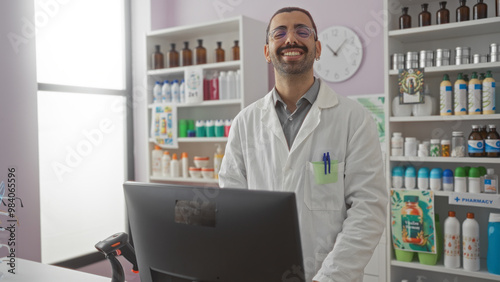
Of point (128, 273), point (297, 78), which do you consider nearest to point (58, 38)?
point (128, 273)

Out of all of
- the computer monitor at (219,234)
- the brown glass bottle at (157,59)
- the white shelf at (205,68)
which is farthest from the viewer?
the brown glass bottle at (157,59)

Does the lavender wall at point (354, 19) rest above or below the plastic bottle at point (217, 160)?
above

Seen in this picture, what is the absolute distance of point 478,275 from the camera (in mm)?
2479

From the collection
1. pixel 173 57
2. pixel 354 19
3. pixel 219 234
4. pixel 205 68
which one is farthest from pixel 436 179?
pixel 173 57

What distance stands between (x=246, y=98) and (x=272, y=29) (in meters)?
1.63

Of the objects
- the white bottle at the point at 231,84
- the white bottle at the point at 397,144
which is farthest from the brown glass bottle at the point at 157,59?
the white bottle at the point at 397,144

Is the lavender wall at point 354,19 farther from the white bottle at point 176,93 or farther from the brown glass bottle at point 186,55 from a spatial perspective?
the white bottle at point 176,93

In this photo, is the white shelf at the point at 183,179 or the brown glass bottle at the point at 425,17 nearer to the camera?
the brown glass bottle at the point at 425,17

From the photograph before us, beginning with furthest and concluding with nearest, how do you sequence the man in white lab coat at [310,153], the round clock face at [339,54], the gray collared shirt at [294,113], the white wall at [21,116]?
the round clock face at [339,54] < the white wall at [21,116] < the gray collared shirt at [294,113] < the man in white lab coat at [310,153]

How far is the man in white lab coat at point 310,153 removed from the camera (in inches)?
58.1

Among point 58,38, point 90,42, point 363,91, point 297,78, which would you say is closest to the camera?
point 297,78

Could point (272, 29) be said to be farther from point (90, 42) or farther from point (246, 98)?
point (90, 42)

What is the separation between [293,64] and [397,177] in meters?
1.50

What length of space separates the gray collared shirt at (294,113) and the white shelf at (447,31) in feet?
4.17
